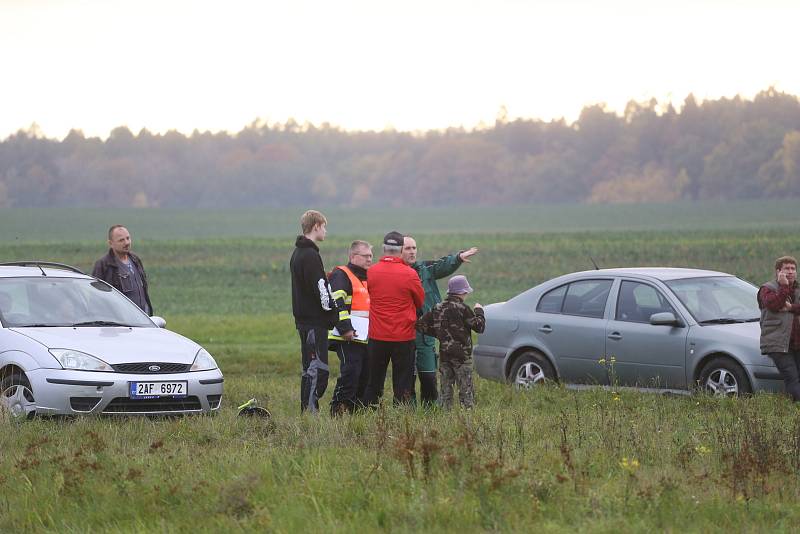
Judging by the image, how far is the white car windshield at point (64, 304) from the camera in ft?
35.3

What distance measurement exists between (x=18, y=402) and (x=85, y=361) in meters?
0.63

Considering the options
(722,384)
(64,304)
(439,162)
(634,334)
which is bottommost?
(722,384)

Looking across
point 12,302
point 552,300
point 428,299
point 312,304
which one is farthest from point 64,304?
point 552,300

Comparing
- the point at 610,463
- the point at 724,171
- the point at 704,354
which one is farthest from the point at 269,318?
the point at 724,171

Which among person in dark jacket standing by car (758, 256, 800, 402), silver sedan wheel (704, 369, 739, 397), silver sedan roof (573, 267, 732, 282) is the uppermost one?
silver sedan roof (573, 267, 732, 282)

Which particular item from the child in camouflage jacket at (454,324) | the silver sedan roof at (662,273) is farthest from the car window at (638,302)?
the child in camouflage jacket at (454,324)

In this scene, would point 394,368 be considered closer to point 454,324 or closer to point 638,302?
point 454,324

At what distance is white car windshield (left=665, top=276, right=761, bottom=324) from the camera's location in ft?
37.5

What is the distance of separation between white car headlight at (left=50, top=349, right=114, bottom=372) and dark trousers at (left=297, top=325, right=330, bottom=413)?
1563mm

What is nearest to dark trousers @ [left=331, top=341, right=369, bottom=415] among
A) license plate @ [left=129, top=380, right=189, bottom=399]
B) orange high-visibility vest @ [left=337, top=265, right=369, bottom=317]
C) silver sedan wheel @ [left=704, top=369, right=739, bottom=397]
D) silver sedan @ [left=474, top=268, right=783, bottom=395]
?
orange high-visibility vest @ [left=337, top=265, right=369, bottom=317]

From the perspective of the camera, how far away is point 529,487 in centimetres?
678

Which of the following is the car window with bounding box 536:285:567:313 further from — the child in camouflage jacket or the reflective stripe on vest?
the reflective stripe on vest

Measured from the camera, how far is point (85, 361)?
9.91 metres

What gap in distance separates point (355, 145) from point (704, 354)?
525 ft
